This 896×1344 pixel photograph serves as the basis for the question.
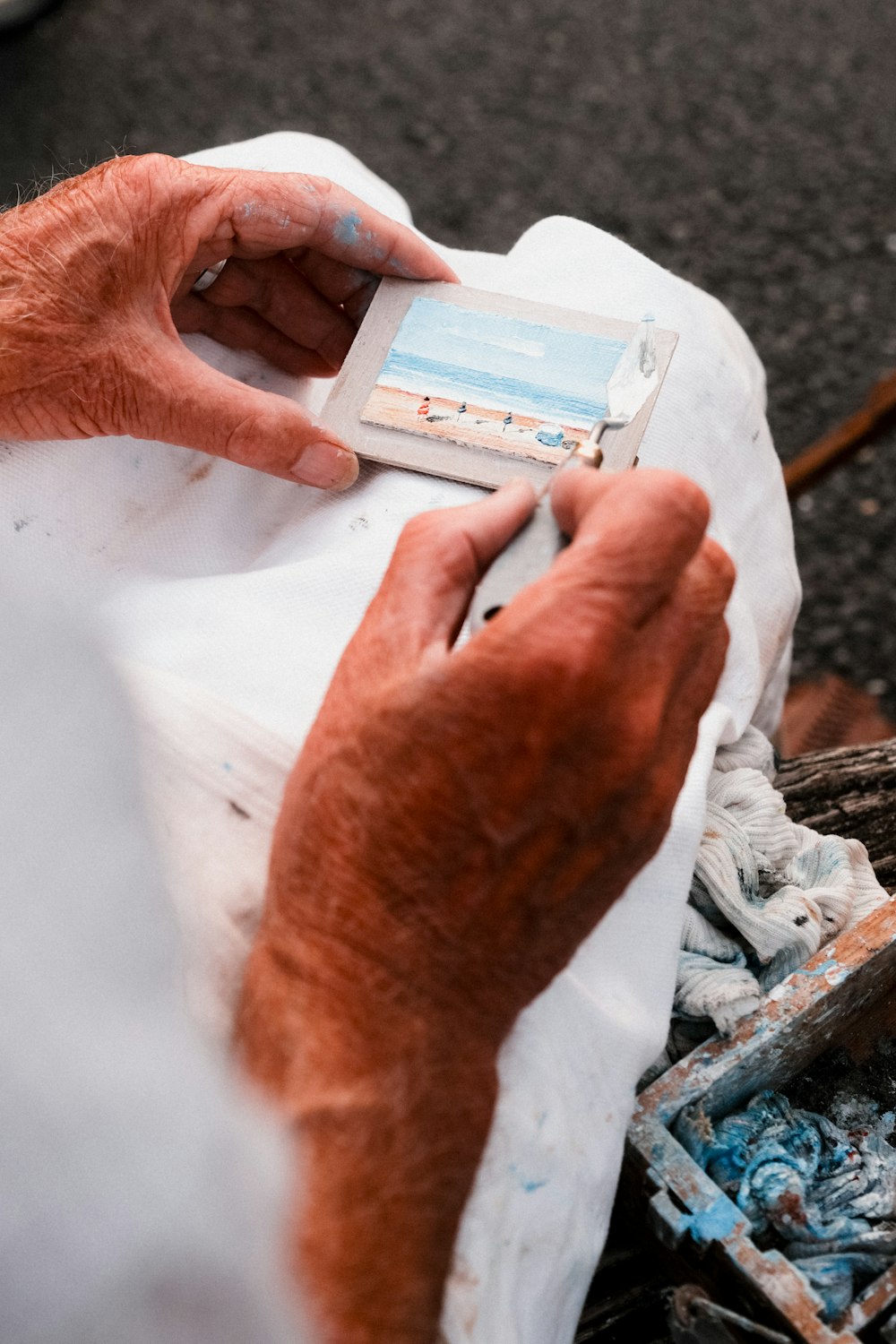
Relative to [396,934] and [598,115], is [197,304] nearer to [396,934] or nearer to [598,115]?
[396,934]

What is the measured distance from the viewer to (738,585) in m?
1.05

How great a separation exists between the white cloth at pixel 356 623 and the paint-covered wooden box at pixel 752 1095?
0.03m

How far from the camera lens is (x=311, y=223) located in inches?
38.7

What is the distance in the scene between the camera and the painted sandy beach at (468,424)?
3.12 ft

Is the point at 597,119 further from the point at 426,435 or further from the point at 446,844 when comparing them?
the point at 446,844

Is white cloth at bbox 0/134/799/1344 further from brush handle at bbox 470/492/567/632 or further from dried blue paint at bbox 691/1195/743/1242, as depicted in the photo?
brush handle at bbox 470/492/567/632

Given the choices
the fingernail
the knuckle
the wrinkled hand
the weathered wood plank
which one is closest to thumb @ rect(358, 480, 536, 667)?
the wrinkled hand

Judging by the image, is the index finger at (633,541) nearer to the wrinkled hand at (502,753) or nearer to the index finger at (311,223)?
the wrinkled hand at (502,753)

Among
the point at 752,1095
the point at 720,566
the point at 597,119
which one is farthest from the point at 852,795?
the point at 597,119

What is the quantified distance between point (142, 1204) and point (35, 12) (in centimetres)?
285

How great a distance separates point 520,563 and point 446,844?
18 centimetres

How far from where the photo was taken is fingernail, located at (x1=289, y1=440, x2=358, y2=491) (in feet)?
3.00

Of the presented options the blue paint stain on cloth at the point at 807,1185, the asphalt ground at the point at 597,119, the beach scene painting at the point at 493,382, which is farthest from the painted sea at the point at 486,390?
the asphalt ground at the point at 597,119

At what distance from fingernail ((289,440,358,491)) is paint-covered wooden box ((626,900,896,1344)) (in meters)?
0.52
